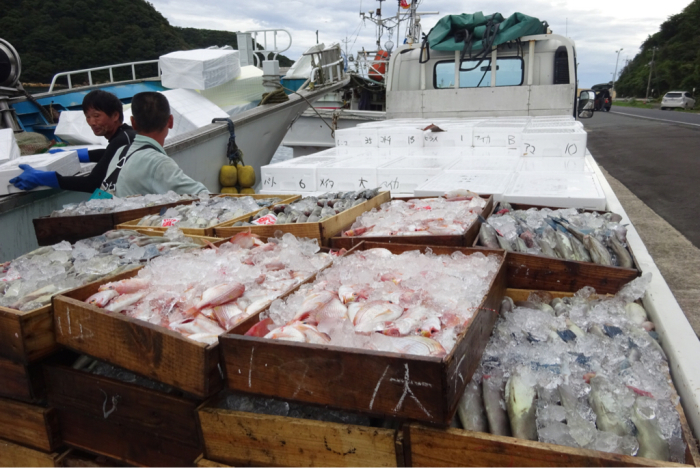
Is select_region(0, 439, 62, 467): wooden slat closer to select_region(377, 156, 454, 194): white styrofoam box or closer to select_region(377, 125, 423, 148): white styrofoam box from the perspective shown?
select_region(377, 156, 454, 194): white styrofoam box

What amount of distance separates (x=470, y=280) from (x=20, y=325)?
178cm

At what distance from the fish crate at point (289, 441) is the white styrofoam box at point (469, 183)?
8.32 feet

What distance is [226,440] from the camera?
155 centimetres

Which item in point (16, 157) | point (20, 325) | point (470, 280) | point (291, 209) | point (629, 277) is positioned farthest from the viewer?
point (16, 157)

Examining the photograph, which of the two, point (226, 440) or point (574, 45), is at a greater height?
point (574, 45)

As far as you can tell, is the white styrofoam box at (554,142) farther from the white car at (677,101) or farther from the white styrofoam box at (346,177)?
the white car at (677,101)

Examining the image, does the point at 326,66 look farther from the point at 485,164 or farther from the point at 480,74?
the point at 485,164

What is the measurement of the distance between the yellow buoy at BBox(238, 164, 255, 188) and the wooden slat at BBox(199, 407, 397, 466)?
5714 millimetres

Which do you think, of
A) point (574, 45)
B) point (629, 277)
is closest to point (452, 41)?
point (574, 45)

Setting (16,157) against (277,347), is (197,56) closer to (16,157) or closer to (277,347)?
(16,157)

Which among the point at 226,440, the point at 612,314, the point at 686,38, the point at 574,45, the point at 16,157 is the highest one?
the point at 686,38

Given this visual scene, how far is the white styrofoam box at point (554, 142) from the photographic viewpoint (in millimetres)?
5048

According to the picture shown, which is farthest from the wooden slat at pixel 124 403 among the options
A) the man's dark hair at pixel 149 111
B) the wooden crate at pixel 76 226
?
the man's dark hair at pixel 149 111

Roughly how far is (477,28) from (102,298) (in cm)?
729
